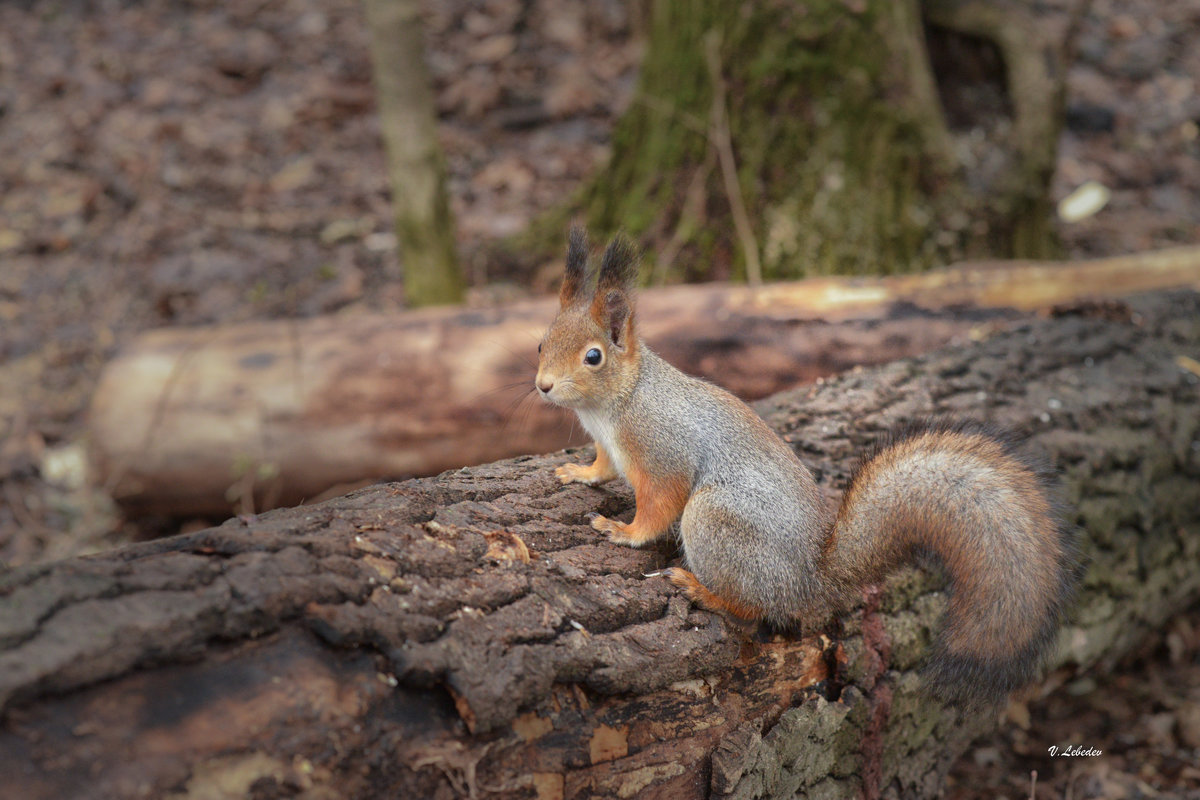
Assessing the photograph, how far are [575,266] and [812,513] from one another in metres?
1.04

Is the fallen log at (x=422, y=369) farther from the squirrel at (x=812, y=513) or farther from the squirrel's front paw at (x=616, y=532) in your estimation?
the squirrel's front paw at (x=616, y=532)

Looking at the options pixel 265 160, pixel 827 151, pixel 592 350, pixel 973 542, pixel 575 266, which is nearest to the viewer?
pixel 973 542

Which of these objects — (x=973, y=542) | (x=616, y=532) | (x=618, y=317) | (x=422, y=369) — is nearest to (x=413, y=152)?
(x=422, y=369)

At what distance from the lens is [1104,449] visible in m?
3.21

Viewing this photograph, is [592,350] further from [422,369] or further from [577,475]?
[422,369]

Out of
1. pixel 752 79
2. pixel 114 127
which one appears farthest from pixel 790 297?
pixel 114 127

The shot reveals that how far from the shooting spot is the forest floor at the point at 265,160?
5.83 metres

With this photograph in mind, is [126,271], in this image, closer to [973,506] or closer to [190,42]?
[190,42]

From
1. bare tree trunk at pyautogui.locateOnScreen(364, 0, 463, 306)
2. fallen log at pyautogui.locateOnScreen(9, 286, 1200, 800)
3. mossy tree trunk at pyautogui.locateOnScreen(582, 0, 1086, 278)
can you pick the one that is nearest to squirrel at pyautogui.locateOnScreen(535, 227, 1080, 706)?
fallen log at pyautogui.locateOnScreen(9, 286, 1200, 800)

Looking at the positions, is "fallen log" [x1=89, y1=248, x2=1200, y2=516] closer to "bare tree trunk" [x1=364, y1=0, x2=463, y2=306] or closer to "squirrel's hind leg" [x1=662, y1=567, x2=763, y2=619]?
"bare tree trunk" [x1=364, y1=0, x2=463, y2=306]

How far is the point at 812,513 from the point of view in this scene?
7.47 feet

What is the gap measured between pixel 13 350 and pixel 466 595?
536cm

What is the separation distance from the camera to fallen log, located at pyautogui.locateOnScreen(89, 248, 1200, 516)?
13.3 feet

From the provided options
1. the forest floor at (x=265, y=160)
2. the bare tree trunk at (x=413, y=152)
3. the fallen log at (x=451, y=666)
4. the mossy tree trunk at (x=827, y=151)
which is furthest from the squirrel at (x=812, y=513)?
the forest floor at (x=265, y=160)
